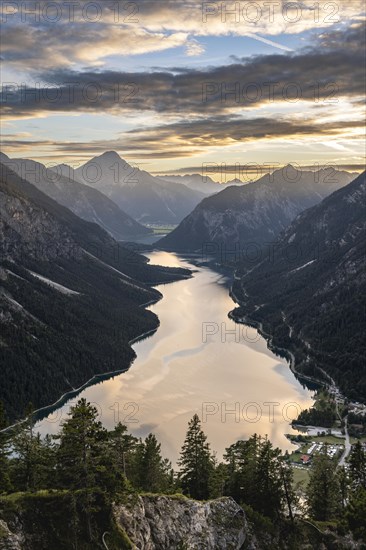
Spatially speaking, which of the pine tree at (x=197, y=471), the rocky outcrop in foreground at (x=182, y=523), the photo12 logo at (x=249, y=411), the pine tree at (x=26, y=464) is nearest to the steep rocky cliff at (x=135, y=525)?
the rocky outcrop in foreground at (x=182, y=523)

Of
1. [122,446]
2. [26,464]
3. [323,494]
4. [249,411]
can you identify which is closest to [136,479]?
[122,446]

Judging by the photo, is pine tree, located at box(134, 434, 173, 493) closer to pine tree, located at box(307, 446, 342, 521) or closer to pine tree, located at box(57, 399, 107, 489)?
pine tree, located at box(307, 446, 342, 521)

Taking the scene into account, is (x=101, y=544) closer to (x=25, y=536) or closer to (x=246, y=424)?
(x=25, y=536)

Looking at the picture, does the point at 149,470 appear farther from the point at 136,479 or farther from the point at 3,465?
the point at 3,465

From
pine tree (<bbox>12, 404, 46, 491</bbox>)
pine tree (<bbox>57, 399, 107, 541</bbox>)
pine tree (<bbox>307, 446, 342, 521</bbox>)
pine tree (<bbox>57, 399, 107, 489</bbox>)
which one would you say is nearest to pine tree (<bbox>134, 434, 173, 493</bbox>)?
pine tree (<bbox>12, 404, 46, 491</bbox>)

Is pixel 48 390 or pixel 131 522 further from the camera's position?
pixel 48 390

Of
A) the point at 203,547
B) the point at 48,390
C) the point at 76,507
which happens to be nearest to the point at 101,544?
the point at 76,507
